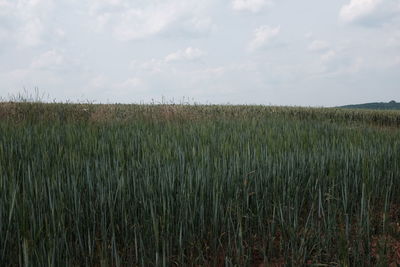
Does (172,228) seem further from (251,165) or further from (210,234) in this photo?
(251,165)

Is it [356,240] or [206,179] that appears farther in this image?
[206,179]

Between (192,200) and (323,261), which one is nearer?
(323,261)

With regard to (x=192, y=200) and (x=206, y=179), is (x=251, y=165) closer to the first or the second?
(x=206, y=179)

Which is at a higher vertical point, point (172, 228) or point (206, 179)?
point (206, 179)

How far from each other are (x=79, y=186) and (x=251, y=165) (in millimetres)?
1832

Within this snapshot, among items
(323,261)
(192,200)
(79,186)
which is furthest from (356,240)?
(79,186)

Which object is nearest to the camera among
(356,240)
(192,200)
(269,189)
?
(356,240)

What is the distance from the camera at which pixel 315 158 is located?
459cm

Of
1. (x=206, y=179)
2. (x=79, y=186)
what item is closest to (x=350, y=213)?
(x=206, y=179)

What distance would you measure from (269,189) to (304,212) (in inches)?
19.7

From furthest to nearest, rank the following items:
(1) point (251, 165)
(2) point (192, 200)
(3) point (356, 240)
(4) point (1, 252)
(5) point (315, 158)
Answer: (5) point (315, 158) → (1) point (251, 165) → (2) point (192, 200) → (3) point (356, 240) → (4) point (1, 252)

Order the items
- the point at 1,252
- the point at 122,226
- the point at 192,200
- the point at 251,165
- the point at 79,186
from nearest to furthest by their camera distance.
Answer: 1. the point at 1,252
2. the point at 122,226
3. the point at 192,200
4. the point at 79,186
5. the point at 251,165

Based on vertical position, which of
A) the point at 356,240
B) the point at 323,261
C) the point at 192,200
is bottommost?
the point at 323,261

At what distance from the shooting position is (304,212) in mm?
3789
